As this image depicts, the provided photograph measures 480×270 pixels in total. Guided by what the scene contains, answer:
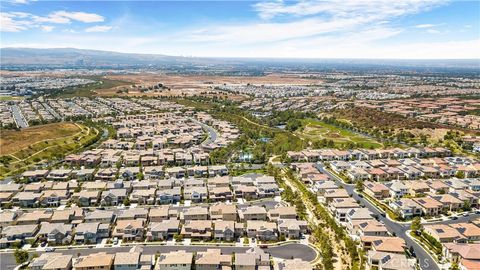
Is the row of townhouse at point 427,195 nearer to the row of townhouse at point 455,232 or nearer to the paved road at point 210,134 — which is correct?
the row of townhouse at point 455,232

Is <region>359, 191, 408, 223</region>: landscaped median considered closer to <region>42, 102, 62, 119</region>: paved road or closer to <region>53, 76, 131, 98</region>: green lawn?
<region>42, 102, 62, 119</region>: paved road

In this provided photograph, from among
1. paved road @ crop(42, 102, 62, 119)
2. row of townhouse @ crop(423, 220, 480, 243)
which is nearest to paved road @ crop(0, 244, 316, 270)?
row of townhouse @ crop(423, 220, 480, 243)

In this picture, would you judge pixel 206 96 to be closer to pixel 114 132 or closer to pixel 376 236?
pixel 114 132

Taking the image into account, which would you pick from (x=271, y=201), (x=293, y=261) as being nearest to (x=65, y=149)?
(x=271, y=201)

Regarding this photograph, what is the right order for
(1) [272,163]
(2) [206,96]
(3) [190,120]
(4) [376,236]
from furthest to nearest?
1. (2) [206,96]
2. (3) [190,120]
3. (1) [272,163]
4. (4) [376,236]

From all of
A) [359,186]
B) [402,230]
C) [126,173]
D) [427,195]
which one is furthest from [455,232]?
[126,173]

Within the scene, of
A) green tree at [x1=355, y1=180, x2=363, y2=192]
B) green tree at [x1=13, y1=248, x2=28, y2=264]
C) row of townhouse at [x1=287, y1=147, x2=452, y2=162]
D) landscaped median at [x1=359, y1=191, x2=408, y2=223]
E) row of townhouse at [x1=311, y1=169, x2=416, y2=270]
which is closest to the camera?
row of townhouse at [x1=311, y1=169, x2=416, y2=270]

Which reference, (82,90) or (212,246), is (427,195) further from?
(82,90)

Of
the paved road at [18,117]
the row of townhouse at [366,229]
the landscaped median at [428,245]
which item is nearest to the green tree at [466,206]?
the landscaped median at [428,245]
